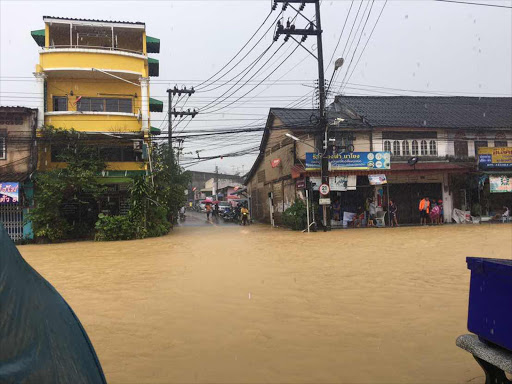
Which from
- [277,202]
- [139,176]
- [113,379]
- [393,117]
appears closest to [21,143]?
[139,176]

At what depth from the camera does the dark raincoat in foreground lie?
138cm

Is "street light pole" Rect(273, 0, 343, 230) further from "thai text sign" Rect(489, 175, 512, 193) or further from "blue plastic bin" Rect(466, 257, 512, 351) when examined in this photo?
"blue plastic bin" Rect(466, 257, 512, 351)

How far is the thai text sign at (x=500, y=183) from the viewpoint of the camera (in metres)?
21.1

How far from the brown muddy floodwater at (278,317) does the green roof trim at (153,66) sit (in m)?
14.0

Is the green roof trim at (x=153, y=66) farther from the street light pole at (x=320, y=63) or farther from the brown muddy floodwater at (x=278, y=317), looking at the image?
the brown muddy floodwater at (x=278, y=317)

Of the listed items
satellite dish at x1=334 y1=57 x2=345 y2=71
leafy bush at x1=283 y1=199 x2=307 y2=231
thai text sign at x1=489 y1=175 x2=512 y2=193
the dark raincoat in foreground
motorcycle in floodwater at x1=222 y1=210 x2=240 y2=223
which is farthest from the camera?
motorcycle in floodwater at x1=222 y1=210 x2=240 y2=223

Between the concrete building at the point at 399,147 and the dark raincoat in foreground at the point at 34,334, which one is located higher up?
the concrete building at the point at 399,147

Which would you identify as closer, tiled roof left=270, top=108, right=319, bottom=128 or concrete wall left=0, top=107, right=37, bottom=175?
concrete wall left=0, top=107, right=37, bottom=175

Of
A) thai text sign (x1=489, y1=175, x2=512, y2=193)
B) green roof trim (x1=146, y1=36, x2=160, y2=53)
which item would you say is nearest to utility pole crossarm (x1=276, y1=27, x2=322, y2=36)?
green roof trim (x1=146, y1=36, x2=160, y2=53)

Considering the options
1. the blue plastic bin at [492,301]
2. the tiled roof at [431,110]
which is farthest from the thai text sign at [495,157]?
the blue plastic bin at [492,301]

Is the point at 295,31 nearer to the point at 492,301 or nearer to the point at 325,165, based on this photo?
the point at 325,165

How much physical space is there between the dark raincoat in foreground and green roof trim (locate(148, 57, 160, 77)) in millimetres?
20482

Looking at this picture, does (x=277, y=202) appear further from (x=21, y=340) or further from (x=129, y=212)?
(x=21, y=340)

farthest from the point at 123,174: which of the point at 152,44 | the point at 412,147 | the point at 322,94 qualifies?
the point at 412,147
